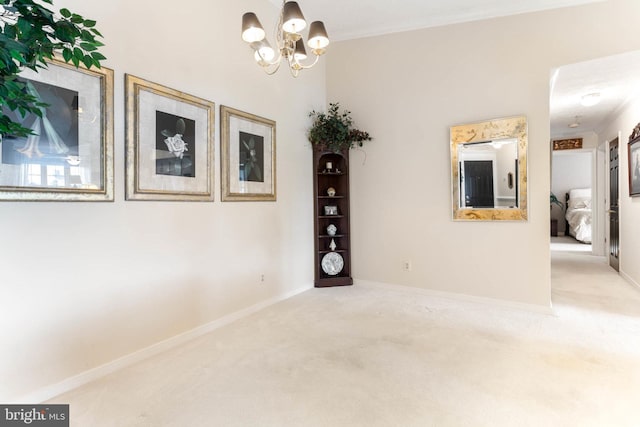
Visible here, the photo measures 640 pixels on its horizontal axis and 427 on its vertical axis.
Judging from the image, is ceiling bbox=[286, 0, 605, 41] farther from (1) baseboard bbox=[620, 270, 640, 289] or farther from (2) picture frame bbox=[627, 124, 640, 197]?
(1) baseboard bbox=[620, 270, 640, 289]

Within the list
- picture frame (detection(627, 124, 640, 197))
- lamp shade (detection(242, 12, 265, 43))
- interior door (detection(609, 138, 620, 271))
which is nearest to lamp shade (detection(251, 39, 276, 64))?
lamp shade (detection(242, 12, 265, 43))

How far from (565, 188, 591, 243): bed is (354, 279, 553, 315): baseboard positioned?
608 centimetres

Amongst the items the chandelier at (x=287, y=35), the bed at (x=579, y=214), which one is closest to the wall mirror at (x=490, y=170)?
the chandelier at (x=287, y=35)

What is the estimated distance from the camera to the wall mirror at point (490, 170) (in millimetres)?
3572

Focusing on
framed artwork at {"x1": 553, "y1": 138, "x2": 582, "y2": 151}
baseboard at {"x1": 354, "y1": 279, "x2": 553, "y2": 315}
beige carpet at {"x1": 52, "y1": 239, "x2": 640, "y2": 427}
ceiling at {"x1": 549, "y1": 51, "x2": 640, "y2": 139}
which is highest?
ceiling at {"x1": 549, "y1": 51, "x2": 640, "y2": 139}

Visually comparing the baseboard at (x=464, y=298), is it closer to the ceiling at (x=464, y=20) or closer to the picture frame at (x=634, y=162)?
the picture frame at (x=634, y=162)

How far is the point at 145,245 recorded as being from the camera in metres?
2.55

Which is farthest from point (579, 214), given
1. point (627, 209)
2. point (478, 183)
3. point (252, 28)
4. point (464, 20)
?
point (252, 28)

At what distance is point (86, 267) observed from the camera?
2.20m

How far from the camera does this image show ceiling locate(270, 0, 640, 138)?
3451 mm

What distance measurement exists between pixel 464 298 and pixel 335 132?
2457 millimetres

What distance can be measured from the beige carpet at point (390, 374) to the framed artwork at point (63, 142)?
1.23 meters

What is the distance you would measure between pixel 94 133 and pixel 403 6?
3338 millimetres

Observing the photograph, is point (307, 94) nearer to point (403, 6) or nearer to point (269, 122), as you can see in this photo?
point (269, 122)
